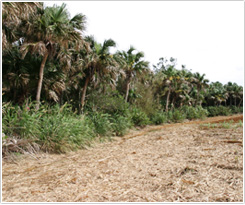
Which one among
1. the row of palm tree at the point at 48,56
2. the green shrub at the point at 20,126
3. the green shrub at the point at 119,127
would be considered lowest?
the green shrub at the point at 119,127

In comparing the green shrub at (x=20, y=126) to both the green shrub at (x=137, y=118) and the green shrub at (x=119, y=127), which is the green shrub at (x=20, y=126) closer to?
the green shrub at (x=119, y=127)

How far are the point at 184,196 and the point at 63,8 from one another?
8.45m

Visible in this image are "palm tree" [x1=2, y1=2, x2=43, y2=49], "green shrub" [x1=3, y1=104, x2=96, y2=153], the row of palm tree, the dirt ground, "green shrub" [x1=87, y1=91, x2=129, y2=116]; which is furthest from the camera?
"green shrub" [x1=87, y1=91, x2=129, y2=116]

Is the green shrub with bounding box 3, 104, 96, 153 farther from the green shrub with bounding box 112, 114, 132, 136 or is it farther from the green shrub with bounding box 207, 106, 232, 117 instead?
the green shrub with bounding box 207, 106, 232, 117

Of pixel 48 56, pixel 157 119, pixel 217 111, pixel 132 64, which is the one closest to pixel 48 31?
pixel 48 56

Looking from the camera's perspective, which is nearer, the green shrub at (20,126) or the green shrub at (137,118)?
the green shrub at (20,126)

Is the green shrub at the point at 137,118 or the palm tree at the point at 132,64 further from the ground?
the palm tree at the point at 132,64

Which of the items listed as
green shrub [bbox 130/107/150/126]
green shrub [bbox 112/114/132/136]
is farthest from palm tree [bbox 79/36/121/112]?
green shrub [bbox 130/107/150/126]

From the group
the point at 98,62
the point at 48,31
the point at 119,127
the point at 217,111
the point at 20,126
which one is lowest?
the point at 119,127

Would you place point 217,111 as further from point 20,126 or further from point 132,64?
point 20,126

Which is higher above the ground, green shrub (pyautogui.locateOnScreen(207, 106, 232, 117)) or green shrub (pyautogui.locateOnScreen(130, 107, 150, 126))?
green shrub (pyautogui.locateOnScreen(207, 106, 232, 117))

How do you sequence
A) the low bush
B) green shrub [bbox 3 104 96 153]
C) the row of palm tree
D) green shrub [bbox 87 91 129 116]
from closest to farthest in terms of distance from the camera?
1. green shrub [bbox 3 104 96 153]
2. the row of palm tree
3. green shrub [bbox 87 91 129 116]
4. the low bush

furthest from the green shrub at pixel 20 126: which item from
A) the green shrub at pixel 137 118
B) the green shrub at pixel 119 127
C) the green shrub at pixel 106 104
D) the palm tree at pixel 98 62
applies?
the green shrub at pixel 137 118

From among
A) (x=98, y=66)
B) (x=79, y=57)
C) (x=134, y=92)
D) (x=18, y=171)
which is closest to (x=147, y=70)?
(x=134, y=92)
